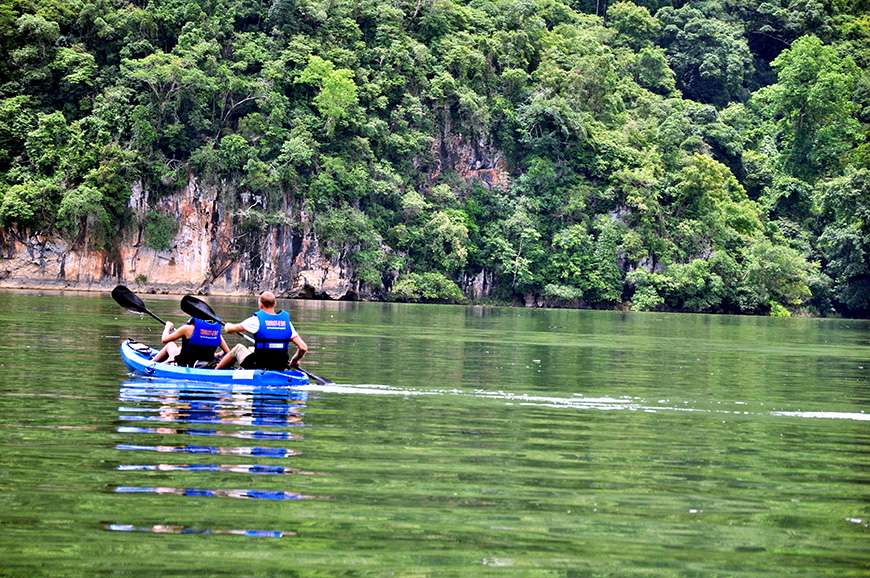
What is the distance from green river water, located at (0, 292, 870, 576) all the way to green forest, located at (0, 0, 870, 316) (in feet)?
152

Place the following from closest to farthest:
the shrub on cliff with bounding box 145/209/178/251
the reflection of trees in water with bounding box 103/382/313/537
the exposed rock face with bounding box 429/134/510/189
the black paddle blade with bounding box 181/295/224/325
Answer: the reflection of trees in water with bounding box 103/382/313/537
the black paddle blade with bounding box 181/295/224/325
the shrub on cliff with bounding box 145/209/178/251
the exposed rock face with bounding box 429/134/510/189

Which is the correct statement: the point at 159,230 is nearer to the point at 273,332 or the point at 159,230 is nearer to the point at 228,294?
the point at 228,294

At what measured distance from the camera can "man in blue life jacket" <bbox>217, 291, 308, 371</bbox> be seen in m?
19.2

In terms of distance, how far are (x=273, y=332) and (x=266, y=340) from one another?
0.17 metres

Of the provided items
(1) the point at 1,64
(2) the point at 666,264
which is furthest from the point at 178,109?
(2) the point at 666,264

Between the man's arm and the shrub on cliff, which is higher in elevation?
the shrub on cliff

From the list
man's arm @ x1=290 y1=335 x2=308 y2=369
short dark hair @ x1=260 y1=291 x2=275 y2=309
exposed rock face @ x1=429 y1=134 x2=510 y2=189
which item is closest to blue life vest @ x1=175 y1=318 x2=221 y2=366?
man's arm @ x1=290 y1=335 x2=308 y2=369

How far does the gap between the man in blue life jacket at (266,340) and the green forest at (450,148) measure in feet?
157

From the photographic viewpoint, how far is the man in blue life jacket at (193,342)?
2027cm

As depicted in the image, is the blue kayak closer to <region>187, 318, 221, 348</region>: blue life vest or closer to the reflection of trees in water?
the reflection of trees in water

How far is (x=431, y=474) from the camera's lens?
12.0m

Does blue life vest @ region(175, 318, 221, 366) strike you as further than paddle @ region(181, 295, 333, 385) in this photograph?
Yes

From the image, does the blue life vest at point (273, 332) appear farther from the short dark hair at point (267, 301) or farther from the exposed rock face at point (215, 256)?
the exposed rock face at point (215, 256)

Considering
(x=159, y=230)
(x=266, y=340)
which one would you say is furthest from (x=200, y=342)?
(x=159, y=230)
